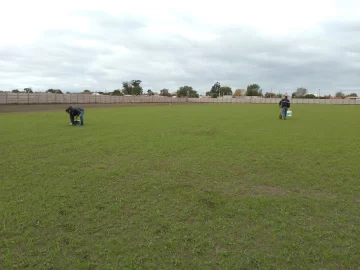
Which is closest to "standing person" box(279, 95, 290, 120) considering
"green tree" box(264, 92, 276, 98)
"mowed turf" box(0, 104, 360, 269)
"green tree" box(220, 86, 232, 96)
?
"mowed turf" box(0, 104, 360, 269)

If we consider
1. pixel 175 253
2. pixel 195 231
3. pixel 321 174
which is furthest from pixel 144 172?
pixel 321 174

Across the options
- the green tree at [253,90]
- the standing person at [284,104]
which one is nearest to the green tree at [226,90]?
the green tree at [253,90]

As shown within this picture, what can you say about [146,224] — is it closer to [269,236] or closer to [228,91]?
[269,236]

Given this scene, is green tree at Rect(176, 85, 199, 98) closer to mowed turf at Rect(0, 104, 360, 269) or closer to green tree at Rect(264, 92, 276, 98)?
green tree at Rect(264, 92, 276, 98)

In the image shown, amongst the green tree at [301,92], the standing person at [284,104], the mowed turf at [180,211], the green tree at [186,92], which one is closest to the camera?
the mowed turf at [180,211]

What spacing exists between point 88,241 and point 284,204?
2695 millimetres

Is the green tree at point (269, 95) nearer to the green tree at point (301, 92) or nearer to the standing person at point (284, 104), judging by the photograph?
the green tree at point (301, 92)

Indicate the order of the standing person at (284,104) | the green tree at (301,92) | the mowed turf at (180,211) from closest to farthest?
the mowed turf at (180,211) → the standing person at (284,104) → the green tree at (301,92)

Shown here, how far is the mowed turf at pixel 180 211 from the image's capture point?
9.80 feet

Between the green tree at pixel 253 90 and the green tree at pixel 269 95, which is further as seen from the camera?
the green tree at pixel 253 90

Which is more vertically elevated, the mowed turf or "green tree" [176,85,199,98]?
"green tree" [176,85,199,98]

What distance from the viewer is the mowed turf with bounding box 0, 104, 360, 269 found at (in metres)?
2.99

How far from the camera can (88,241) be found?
327cm

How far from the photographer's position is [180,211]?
13.3ft
